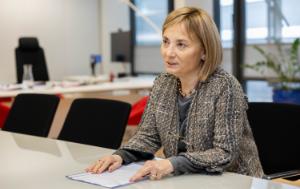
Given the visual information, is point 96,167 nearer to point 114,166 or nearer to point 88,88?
point 114,166

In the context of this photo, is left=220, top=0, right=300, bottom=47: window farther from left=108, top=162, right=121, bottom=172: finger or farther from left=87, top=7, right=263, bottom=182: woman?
left=108, top=162, right=121, bottom=172: finger

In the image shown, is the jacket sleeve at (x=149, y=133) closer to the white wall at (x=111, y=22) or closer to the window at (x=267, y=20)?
the window at (x=267, y=20)

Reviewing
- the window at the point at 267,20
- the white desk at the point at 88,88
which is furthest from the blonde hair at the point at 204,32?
the window at the point at 267,20

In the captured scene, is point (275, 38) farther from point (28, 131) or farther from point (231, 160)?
point (231, 160)

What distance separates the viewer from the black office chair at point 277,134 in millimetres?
2021

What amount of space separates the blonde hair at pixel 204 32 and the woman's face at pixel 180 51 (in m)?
0.02

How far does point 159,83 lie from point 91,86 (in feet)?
10.7

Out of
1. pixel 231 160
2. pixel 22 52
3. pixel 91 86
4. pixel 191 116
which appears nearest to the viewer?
pixel 231 160

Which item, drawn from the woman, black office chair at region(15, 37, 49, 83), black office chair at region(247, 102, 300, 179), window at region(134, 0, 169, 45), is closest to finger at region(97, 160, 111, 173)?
the woman

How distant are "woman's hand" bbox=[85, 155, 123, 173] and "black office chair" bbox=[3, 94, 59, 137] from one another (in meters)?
1.02

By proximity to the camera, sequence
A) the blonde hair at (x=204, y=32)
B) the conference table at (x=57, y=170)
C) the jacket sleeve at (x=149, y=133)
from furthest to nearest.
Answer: the jacket sleeve at (x=149, y=133) < the blonde hair at (x=204, y=32) < the conference table at (x=57, y=170)

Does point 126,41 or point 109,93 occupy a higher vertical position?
point 126,41

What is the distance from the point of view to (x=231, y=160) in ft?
5.30

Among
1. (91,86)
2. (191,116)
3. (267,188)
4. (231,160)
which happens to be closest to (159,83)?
(191,116)
